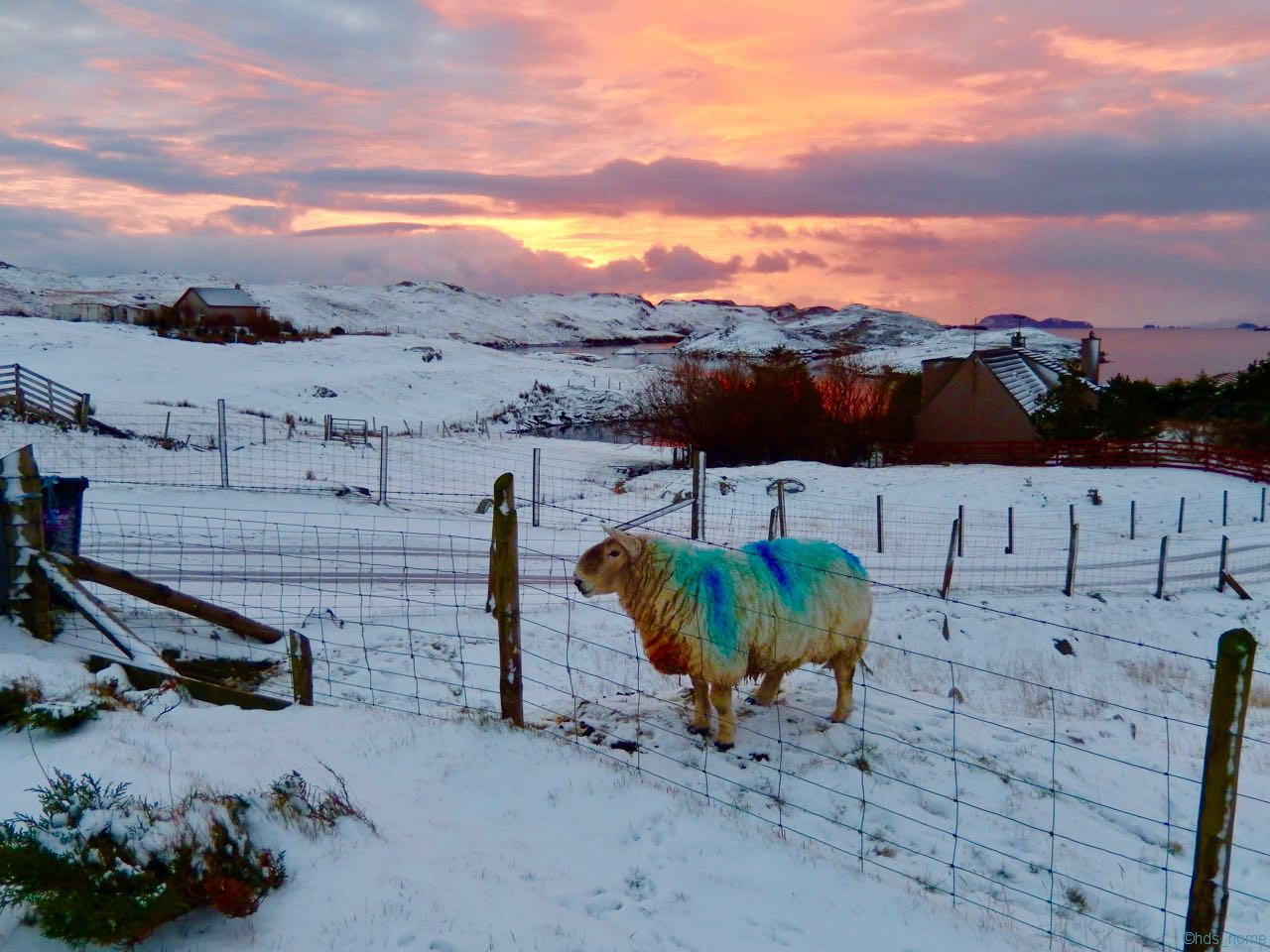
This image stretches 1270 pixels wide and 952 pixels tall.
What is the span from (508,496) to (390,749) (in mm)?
1826

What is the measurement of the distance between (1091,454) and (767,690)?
32527 mm

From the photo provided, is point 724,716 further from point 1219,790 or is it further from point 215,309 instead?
point 215,309

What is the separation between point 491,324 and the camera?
194 meters

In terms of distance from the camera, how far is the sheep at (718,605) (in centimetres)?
714

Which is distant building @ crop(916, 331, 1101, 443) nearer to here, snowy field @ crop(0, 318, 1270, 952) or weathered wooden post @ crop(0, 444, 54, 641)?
snowy field @ crop(0, 318, 1270, 952)

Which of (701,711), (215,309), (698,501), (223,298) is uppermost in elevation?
(223,298)

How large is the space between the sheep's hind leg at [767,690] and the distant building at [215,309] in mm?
84671

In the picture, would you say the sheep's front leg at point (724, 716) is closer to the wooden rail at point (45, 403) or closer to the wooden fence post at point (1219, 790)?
the wooden fence post at point (1219, 790)

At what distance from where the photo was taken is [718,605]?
7.16 metres

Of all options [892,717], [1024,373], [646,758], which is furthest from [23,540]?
[1024,373]

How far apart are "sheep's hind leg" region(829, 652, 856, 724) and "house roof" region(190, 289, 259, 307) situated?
91402mm

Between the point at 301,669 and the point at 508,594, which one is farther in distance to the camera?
the point at 301,669

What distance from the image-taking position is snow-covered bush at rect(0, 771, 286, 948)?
3.56 m

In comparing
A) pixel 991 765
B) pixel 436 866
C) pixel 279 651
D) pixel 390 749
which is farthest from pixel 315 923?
pixel 279 651
